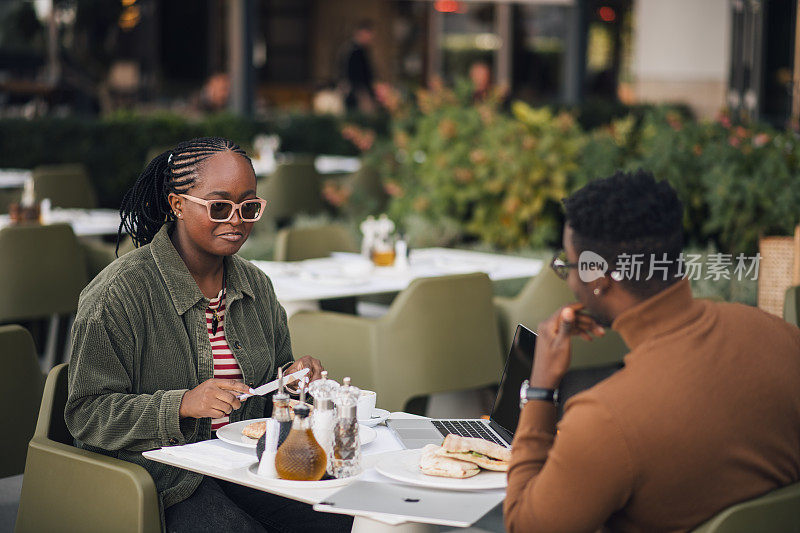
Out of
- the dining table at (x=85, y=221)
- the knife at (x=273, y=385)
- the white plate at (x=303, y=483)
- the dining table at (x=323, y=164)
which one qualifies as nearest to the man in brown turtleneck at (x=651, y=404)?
the white plate at (x=303, y=483)

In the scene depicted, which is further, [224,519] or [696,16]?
[696,16]

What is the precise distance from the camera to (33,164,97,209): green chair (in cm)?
756

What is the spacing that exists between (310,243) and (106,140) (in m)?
4.52

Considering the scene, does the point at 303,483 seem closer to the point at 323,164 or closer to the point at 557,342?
the point at 557,342

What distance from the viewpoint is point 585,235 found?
187cm

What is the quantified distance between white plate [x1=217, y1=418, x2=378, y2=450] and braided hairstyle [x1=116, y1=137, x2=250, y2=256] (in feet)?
1.89

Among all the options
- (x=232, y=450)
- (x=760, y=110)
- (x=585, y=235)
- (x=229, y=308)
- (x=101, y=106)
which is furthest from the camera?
(x=101, y=106)

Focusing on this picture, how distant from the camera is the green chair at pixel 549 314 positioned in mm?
4559

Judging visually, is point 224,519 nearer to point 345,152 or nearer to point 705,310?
point 705,310

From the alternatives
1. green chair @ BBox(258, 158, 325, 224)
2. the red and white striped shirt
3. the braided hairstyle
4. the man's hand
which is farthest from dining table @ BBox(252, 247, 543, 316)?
green chair @ BBox(258, 158, 325, 224)

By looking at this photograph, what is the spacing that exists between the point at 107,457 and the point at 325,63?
57.9ft

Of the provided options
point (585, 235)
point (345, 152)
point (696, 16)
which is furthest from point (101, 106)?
point (585, 235)

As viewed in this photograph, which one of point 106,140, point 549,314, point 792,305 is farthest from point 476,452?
point 106,140

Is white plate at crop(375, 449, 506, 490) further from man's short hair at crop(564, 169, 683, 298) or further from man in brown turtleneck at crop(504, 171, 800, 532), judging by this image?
man's short hair at crop(564, 169, 683, 298)
